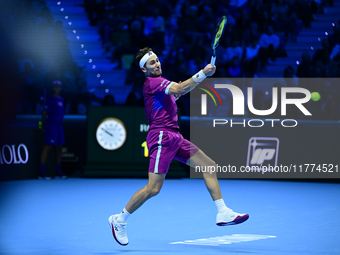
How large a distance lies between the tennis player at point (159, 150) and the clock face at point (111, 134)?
5.62 meters

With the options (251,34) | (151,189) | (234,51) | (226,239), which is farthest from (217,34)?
(251,34)

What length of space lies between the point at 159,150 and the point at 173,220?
5.67ft

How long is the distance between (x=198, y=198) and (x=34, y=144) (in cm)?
401

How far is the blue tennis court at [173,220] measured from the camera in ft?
15.0

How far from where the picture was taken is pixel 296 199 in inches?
309

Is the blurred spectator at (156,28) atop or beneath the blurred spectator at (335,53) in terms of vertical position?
atop

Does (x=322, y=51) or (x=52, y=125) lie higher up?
(x=322, y=51)

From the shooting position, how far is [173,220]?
236 inches

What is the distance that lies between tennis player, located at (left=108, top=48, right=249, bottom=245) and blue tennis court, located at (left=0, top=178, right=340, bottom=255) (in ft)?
1.03

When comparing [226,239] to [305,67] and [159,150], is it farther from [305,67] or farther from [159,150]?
[305,67]

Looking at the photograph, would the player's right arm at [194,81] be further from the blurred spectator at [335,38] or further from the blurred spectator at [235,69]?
the blurred spectator at [335,38]

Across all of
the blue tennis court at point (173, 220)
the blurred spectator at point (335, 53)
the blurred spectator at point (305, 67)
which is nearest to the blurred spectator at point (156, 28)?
the blurred spectator at point (305, 67)

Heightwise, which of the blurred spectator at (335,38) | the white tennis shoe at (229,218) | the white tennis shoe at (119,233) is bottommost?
the white tennis shoe at (119,233)

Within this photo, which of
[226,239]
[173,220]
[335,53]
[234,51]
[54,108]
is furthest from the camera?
[234,51]
